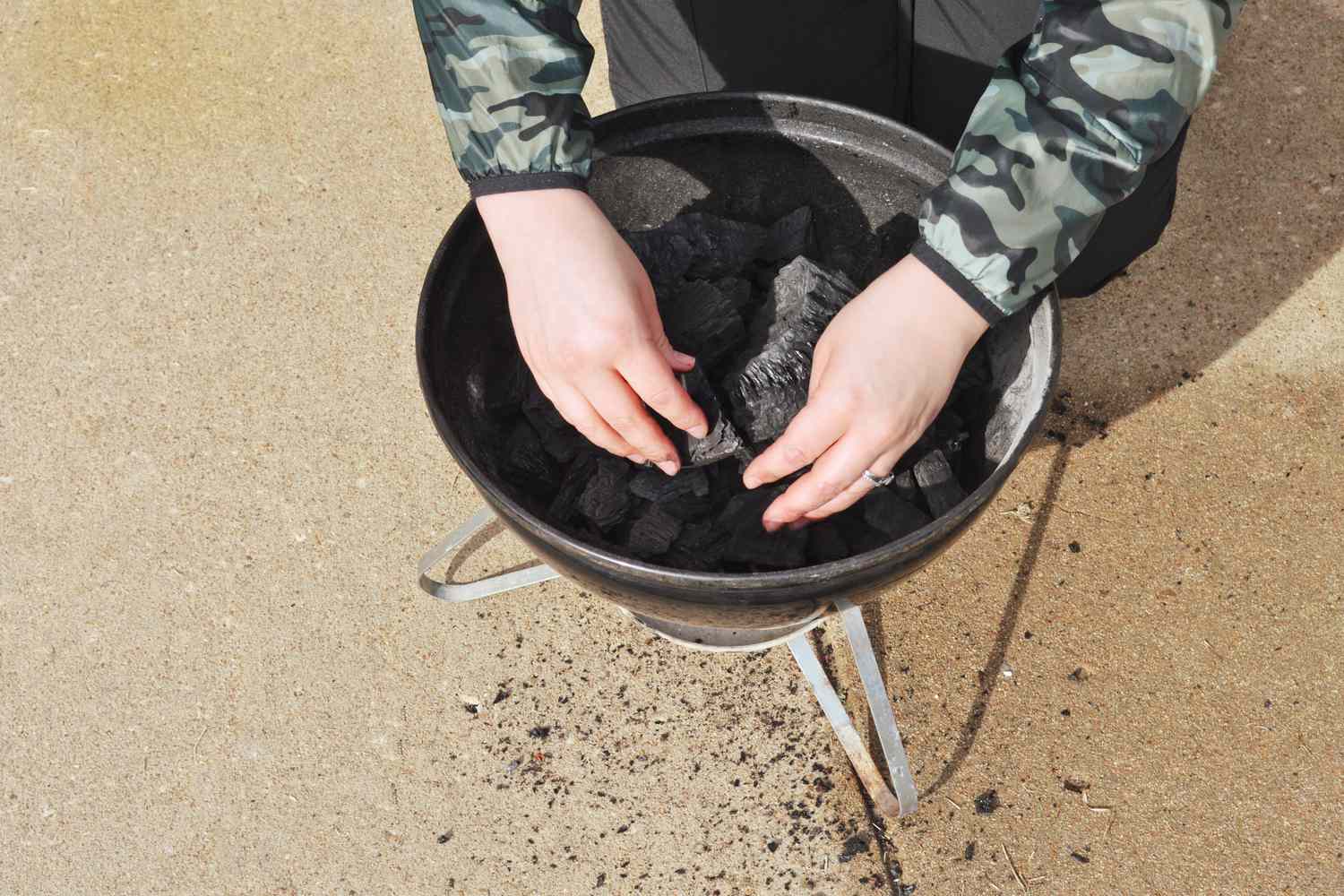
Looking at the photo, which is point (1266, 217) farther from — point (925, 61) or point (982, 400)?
point (982, 400)

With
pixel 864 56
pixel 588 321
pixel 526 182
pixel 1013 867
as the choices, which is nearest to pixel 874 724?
pixel 1013 867

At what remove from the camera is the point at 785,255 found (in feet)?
5.40

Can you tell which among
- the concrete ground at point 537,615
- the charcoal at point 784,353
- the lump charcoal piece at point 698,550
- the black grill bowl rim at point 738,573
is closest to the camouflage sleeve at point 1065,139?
the black grill bowl rim at point 738,573

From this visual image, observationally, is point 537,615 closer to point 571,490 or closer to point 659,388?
point 571,490

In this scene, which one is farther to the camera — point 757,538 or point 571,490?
point 571,490

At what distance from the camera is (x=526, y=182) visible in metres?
1.29

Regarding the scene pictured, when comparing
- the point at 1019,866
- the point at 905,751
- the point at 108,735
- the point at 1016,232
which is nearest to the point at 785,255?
the point at 1016,232

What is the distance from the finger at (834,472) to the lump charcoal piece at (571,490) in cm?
38

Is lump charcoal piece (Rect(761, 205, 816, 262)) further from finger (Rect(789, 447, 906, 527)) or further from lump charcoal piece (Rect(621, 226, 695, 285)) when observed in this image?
finger (Rect(789, 447, 906, 527))

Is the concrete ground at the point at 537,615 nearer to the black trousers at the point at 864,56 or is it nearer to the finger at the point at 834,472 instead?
the black trousers at the point at 864,56

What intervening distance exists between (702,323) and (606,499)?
0.28 meters

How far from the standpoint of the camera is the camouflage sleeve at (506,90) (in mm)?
1277

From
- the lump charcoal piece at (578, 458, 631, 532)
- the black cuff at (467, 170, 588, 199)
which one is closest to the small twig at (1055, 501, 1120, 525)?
the lump charcoal piece at (578, 458, 631, 532)

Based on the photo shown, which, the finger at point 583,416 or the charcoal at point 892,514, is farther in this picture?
the charcoal at point 892,514
